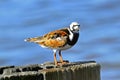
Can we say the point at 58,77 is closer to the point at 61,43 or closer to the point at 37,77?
the point at 37,77

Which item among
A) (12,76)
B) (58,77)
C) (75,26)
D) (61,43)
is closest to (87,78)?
(58,77)

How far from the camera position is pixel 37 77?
4.04 metres

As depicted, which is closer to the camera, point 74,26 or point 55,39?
point 74,26

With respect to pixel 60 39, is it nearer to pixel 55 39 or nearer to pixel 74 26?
pixel 55 39

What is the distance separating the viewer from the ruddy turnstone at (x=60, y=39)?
717 cm

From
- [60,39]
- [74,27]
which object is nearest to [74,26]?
[74,27]

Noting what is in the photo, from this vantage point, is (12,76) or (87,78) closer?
(12,76)

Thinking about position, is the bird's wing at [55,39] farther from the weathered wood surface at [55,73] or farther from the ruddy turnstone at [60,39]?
the weathered wood surface at [55,73]

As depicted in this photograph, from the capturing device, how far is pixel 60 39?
752 centimetres

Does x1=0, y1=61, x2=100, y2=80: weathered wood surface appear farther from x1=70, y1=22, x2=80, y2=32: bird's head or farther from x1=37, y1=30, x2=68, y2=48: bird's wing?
x1=37, y1=30, x2=68, y2=48: bird's wing

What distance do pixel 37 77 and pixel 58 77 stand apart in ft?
0.79

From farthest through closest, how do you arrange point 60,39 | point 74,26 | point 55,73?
point 60,39 → point 74,26 → point 55,73

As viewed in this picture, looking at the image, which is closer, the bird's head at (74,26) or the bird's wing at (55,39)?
the bird's head at (74,26)

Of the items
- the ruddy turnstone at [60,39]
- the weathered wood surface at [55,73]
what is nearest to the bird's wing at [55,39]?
the ruddy turnstone at [60,39]
